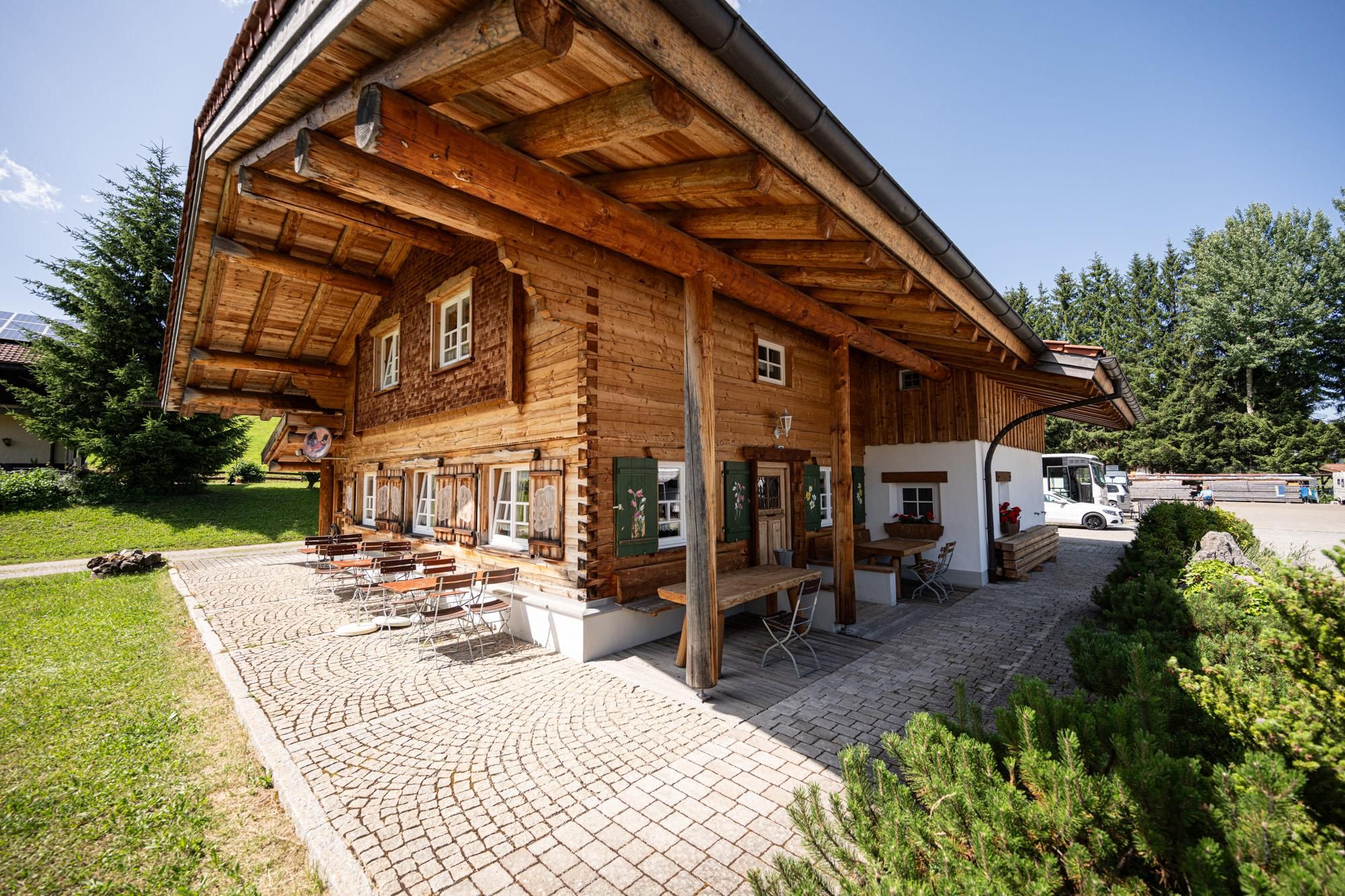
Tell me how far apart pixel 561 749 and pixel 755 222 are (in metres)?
4.68

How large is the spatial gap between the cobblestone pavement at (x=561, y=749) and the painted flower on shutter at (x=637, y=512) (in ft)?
5.78

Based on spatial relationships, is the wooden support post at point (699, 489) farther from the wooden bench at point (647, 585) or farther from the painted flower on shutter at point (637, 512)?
the painted flower on shutter at point (637, 512)

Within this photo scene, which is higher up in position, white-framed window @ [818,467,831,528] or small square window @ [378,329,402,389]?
small square window @ [378,329,402,389]

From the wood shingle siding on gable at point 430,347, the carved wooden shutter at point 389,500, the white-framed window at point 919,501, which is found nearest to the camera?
the wood shingle siding on gable at point 430,347

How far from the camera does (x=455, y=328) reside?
9.76 meters

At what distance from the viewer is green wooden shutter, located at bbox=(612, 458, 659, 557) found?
698 cm

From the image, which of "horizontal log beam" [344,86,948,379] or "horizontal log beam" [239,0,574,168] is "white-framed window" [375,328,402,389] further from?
"horizontal log beam" [239,0,574,168]

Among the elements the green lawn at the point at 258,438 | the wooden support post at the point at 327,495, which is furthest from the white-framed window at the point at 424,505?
the green lawn at the point at 258,438

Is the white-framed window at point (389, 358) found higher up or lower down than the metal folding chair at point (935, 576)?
higher up

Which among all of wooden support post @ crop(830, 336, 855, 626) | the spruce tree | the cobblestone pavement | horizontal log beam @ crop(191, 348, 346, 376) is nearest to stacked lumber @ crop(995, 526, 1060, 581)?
the cobblestone pavement

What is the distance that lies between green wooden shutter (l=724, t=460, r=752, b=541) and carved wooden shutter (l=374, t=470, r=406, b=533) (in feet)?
23.4

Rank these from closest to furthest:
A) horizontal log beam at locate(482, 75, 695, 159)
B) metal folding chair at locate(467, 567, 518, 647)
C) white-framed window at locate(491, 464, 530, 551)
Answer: horizontal log beam at locate(482, 75, 695, 159) → metal folding chair at locate(467, 567, 518, 647) → white-framed window at locate(491, 464, 530, 551)

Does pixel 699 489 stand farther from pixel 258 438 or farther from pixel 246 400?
pixel 258 438

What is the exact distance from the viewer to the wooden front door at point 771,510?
911 centimetres
